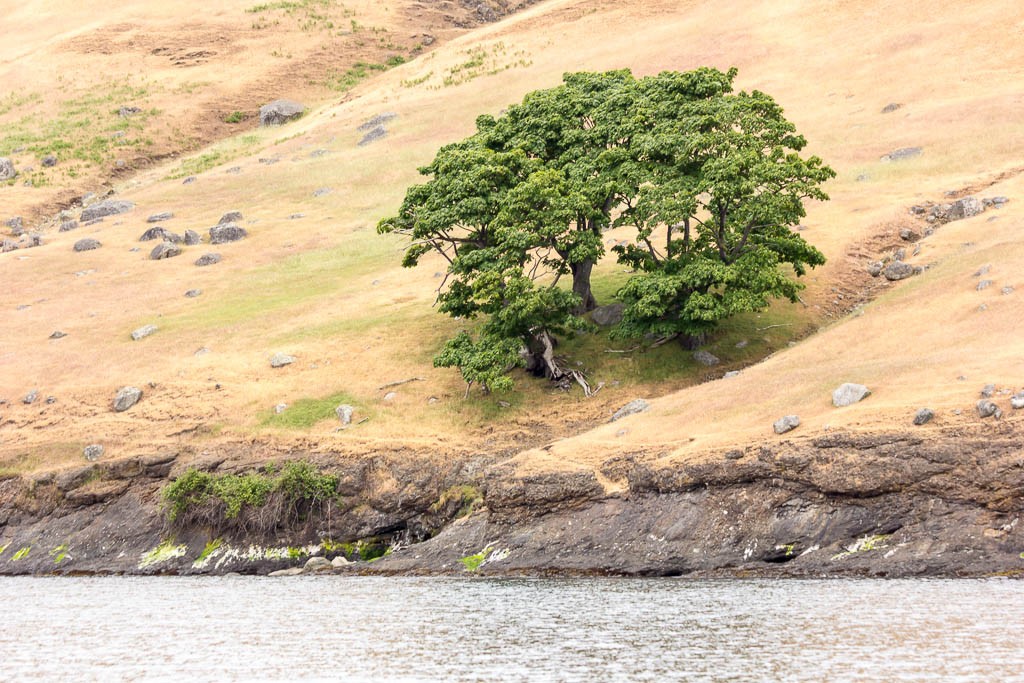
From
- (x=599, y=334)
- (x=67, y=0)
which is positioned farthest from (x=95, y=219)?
(x=67, y=0)

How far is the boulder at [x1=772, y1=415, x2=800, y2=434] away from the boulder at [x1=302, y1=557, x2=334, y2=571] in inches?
663

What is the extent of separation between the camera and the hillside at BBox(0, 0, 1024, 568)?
3672 centimetres

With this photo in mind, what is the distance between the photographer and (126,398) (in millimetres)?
50594

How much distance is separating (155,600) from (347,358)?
22395 mm

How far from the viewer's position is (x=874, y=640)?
21.2 metres

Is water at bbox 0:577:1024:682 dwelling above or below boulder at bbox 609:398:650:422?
above

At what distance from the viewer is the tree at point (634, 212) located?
154 ft

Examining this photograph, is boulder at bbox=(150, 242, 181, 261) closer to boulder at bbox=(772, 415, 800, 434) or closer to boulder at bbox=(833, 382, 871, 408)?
boulder at bbox=(772, 415, 800, 434)

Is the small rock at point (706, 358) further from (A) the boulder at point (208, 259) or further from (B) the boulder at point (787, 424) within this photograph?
(A) the boulder at point (208, 259)

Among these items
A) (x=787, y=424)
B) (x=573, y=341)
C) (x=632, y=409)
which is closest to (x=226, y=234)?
(x=573, y=341)

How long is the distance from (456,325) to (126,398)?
55.0 feet

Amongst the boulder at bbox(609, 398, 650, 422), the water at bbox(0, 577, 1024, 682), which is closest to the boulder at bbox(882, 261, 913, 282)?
the boulder at bbox(609, 398, 650, 422)

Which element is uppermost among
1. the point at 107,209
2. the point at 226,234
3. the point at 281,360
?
the point at 107,209

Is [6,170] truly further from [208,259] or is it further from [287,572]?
[287,572]
